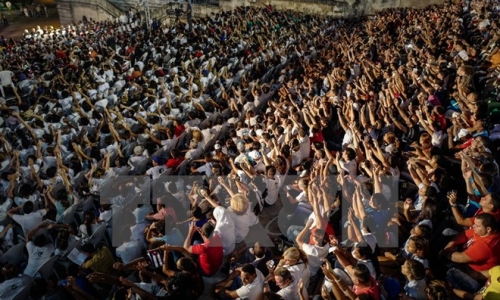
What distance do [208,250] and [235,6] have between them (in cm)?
2632

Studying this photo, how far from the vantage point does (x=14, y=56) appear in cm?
1691

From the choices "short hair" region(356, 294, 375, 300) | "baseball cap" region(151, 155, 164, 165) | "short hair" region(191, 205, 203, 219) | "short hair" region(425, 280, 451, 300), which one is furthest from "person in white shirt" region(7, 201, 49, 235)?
"short hair" region(425, 280, 451, 300)

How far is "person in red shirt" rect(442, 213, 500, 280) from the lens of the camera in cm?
391

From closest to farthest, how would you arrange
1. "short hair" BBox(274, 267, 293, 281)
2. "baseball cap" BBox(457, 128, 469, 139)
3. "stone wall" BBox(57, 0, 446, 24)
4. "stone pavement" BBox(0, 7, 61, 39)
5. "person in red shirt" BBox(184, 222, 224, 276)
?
"short hair" BBox(274, 267, 293, 281) → "person in red shirt" BBox(184, 222, 224, 276) → "baseball cap" BBox(457, 128, 469, 139) → "stone wall" BBox(57, 0, 446, 24) → "stone pavement" BBox(0, 7, 61, 39)

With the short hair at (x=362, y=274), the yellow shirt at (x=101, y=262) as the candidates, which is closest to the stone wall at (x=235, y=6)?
the yellow shirt at (x=101, y=262)

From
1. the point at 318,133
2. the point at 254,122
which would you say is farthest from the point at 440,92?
the point at 254,122

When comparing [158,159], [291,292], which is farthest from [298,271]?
[158,159]

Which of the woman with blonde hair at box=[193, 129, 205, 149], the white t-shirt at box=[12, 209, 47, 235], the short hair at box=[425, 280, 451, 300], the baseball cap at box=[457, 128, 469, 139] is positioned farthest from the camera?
the woman with blonde hair at box=[193, 129, 205, 149]

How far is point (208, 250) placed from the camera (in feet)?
16.7

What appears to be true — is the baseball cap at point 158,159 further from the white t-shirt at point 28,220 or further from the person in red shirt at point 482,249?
the person in red shirt at point 482,249

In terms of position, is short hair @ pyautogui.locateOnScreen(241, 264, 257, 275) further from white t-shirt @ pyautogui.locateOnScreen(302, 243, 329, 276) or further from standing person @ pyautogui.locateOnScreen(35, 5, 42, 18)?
standing person @ pyautogui.locateOnScreen(35, 5, 42, 18)

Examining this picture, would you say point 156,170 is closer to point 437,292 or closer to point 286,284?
point 286,284

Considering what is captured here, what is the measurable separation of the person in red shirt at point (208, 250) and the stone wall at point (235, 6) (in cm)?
2339

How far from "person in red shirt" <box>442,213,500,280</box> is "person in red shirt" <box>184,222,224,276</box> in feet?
9.29
